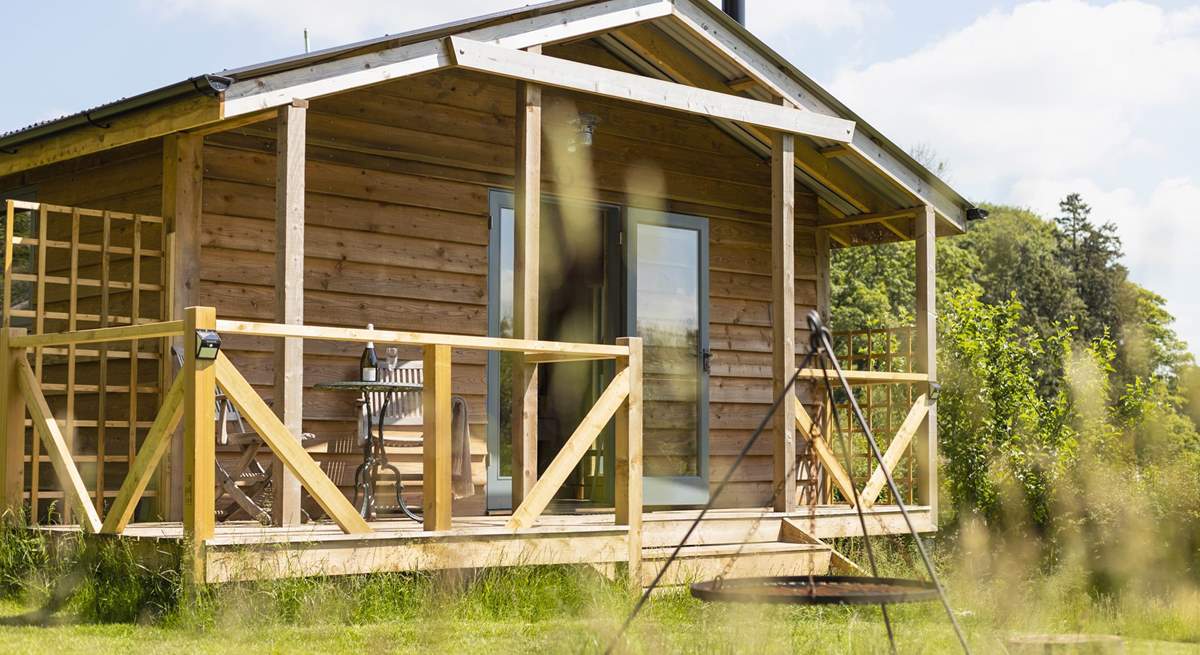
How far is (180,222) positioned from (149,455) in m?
2.11

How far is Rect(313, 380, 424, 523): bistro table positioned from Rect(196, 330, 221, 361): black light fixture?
1.75m

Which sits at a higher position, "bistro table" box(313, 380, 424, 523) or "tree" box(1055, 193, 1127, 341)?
"tree" box(1055, 193, 1127, 341)

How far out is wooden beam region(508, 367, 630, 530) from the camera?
6.63 m

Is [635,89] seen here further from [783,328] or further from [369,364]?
[369,364]

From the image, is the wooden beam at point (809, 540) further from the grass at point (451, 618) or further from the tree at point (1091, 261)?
the tree at point (1091, 261)

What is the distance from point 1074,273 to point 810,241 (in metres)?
25.9

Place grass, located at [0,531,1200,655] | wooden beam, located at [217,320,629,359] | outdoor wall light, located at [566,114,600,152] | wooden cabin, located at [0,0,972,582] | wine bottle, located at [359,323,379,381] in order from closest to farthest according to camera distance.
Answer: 1. grass, located at [0,531,1200,655]
2. wooden beam, located at [217,320,629,359]
3. wooden cabin, located at [0,0,972,582]
4. wine bottle, located at [359,323,379,381]
5. outdoor wall light, located at [566,114,600,152]

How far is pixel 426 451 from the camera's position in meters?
6.21

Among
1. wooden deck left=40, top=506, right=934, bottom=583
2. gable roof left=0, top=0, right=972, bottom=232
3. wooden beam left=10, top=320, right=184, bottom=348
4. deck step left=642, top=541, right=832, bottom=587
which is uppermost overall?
gable roof left=0, top=0, right=972, bottom=232

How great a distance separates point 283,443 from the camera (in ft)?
19.1

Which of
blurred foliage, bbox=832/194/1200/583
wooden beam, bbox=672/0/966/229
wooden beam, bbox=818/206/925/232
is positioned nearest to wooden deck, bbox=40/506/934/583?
wooden beam, bbox=672/0/966/229

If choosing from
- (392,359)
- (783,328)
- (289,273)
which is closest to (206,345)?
(289,273)

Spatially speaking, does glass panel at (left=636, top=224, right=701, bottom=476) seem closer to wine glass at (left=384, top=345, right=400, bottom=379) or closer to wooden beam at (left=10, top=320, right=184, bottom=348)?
wine glass at (left=384, top=345, right=400, bottom=379)

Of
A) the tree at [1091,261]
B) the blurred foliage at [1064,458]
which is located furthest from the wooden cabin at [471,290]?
the tree at [1091,261]
